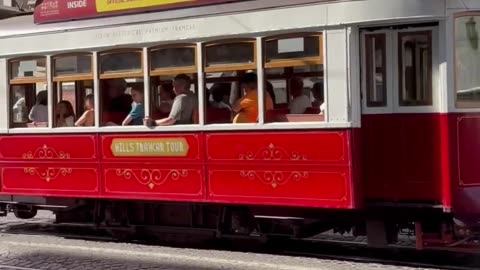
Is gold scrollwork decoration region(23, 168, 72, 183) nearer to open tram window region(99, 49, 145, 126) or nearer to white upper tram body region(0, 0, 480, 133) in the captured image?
white upper tram body region(0, 0, 480, 133)

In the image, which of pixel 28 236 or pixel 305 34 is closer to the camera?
pixel 305 34

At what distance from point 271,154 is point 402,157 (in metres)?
1.32

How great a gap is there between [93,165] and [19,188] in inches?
51.6

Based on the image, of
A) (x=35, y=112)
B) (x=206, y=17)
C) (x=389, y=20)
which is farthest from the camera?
(x=35, y=112)

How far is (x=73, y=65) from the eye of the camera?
9031mm

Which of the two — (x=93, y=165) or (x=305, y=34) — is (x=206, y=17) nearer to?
(x=305, y=34)

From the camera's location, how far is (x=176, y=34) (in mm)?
8250

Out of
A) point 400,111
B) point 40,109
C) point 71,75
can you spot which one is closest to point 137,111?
point 71,75

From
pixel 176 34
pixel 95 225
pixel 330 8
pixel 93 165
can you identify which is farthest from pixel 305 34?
pixel 95 225

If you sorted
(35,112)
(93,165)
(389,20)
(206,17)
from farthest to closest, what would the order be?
(35,112), (93,165), (206,17), (389,20)

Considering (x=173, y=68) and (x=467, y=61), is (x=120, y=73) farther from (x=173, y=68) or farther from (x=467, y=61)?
(x=467, y=61)

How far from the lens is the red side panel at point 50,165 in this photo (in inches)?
351

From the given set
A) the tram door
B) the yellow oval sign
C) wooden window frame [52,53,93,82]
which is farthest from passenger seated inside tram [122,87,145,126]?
the tram door

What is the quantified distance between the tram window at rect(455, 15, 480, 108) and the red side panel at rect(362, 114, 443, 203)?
35 centimetres
